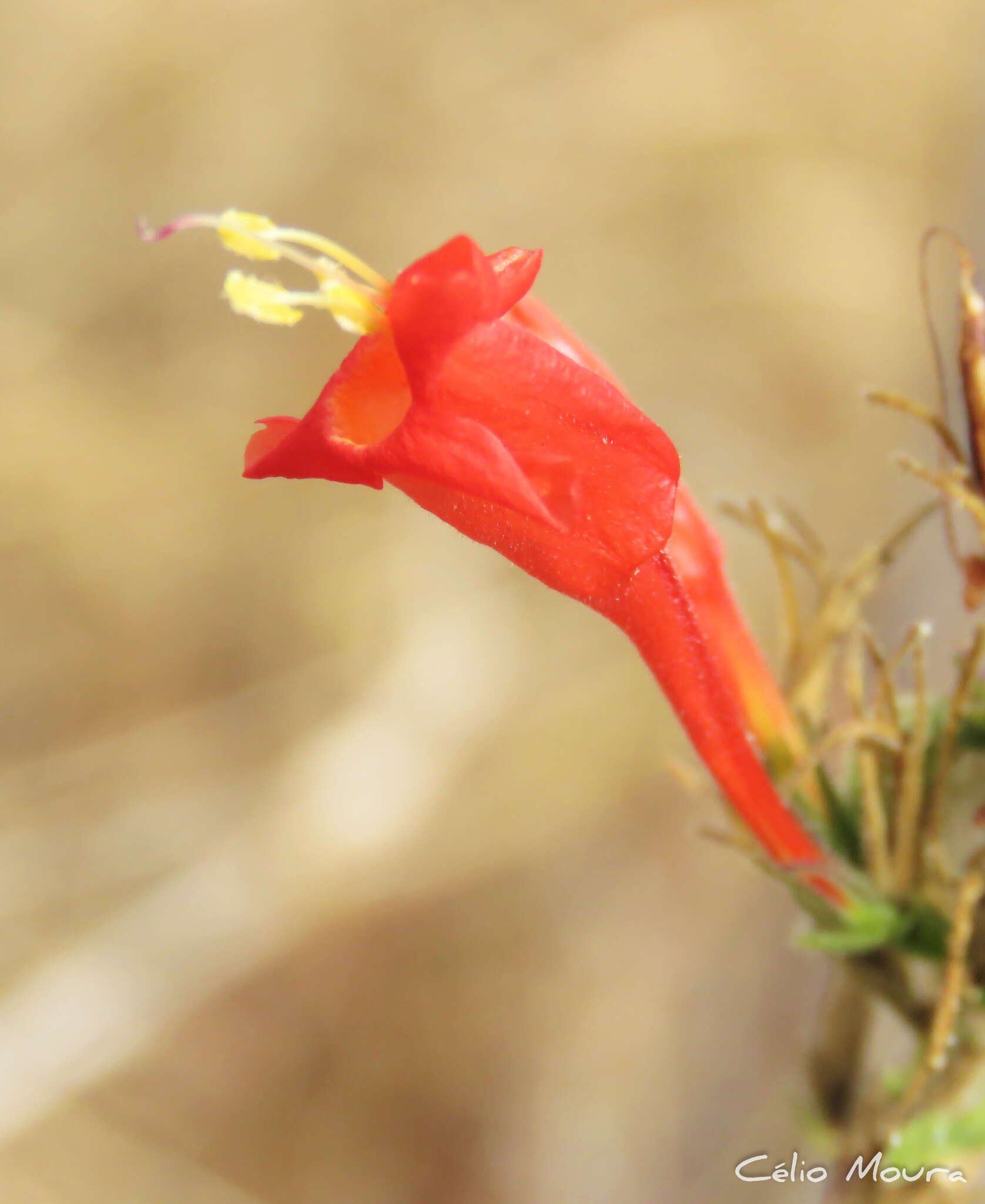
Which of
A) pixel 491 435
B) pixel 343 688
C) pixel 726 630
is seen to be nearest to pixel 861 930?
pixel 726 630

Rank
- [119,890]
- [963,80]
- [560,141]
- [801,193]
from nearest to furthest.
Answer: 1. [119,890]
2. [560,141]
3. [801,193]
4. [963,80]

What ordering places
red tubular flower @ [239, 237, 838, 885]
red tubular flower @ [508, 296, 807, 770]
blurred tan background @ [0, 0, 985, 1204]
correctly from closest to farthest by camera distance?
red tubular flower @ [239, 237, 838, 885]
red tubular flower @ [508, 296, 807, 770]
blurred tan background @ [0, 0, 985, 1204]

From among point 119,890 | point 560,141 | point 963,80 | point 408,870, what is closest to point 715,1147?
point 408,870

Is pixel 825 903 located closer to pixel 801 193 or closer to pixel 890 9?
pixel 801 193

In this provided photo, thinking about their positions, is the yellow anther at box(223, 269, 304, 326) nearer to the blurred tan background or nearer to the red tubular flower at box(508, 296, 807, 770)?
the red tubular flower at box(508, 296, 807, 770)

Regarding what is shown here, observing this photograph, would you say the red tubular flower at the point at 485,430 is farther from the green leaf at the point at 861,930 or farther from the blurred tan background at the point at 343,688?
the blurred tan background at the point at 343,688

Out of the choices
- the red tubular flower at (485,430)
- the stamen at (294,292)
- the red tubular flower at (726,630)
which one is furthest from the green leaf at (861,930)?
the stamen at (294,292)

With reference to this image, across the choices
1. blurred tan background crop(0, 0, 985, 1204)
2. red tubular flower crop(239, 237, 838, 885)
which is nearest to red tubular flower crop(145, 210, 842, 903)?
red tubular flower crop(239, 237, 838, 885)
